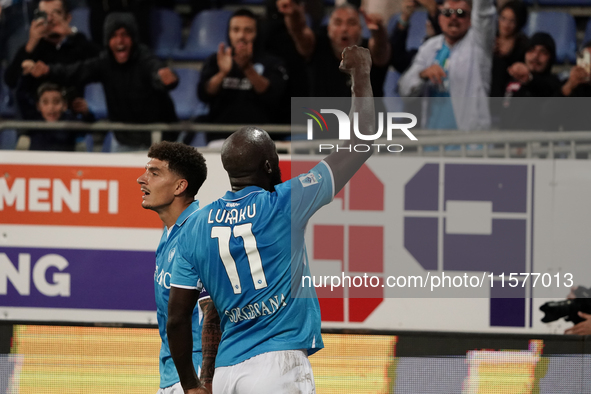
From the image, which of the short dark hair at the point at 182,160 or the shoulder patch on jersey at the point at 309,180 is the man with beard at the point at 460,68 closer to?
the short dark hair at the point at 182,160

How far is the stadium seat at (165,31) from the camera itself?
26.6ft

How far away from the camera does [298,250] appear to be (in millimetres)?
3002

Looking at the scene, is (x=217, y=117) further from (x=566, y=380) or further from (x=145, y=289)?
(x=566, y=380)

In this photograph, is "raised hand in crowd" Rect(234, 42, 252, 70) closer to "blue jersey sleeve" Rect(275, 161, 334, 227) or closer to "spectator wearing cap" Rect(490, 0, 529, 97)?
"spectator wearing cap" Rect(490, 0, 529, 97)

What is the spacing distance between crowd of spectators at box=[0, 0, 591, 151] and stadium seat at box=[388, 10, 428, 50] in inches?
14.4

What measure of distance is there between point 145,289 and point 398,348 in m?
2.06

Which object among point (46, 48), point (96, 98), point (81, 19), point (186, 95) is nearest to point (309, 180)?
point (46, 48)

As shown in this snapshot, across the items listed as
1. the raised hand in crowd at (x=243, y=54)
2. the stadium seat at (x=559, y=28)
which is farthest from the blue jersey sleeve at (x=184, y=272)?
the stadium seat at (x=559, y=28)

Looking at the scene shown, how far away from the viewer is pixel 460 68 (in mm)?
5918

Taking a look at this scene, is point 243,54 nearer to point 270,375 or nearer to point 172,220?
point 172,220

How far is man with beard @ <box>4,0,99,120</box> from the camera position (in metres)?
6.51

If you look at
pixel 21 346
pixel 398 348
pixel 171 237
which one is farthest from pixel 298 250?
pixel 21 346

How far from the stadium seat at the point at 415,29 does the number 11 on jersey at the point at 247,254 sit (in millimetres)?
4142

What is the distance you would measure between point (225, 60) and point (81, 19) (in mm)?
2609
